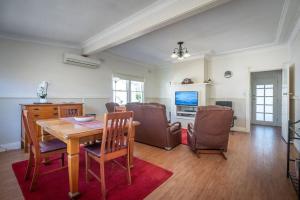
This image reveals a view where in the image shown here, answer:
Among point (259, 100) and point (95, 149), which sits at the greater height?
point (259, 100)

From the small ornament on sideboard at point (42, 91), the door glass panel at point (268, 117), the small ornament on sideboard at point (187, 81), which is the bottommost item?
the door glass panel at point (268, 117)

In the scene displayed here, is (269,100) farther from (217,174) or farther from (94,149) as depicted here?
(94,149)

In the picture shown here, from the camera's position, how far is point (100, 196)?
181 cm

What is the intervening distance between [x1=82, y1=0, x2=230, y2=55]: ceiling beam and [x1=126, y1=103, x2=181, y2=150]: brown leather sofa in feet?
4.85

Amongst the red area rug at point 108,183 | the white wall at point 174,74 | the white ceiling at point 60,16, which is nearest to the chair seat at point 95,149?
the red area rug at point 108,183

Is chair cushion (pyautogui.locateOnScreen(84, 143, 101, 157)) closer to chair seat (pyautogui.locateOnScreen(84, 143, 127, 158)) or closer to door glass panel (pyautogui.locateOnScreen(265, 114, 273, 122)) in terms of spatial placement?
chair seat (pyautogui.locateOnScreen(84, 143, 127, 158))

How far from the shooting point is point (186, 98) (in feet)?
18.8

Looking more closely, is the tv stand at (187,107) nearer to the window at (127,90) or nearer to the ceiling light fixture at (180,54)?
the window at (127,90)

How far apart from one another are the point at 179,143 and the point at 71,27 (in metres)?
3.45

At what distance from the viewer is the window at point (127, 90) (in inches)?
223

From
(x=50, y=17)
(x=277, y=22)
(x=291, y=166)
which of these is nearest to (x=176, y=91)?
(x=277, y=22)

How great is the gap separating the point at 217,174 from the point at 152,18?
2.65 metres

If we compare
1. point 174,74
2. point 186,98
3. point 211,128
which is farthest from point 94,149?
point 174,74

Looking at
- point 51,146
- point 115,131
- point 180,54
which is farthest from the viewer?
point 180,54
